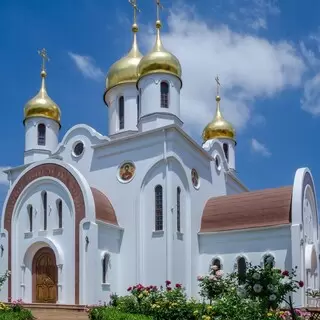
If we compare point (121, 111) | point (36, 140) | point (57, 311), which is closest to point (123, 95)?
point (121, 111)

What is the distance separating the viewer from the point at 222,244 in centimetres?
1962

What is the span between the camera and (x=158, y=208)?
18.8 metres

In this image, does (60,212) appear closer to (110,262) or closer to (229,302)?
(110,262)

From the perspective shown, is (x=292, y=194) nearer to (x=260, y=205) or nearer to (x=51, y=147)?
(x=260, y=205)

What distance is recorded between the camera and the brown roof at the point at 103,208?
18.5 meters

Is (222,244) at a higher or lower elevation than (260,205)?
lower

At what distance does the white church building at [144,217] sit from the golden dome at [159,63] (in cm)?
4

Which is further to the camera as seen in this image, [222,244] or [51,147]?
[51,147]

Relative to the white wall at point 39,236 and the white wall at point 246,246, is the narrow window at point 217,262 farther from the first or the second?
the white wall at point 39,236

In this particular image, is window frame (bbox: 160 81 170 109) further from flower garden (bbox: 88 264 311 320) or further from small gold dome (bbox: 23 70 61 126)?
flower garden (bbox: 88 264 311 320)

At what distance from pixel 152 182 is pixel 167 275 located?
134 inches

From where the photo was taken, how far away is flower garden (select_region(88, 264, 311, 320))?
30.9ft

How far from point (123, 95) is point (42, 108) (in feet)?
13.5

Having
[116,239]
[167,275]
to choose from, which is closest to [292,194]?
[167,275]
